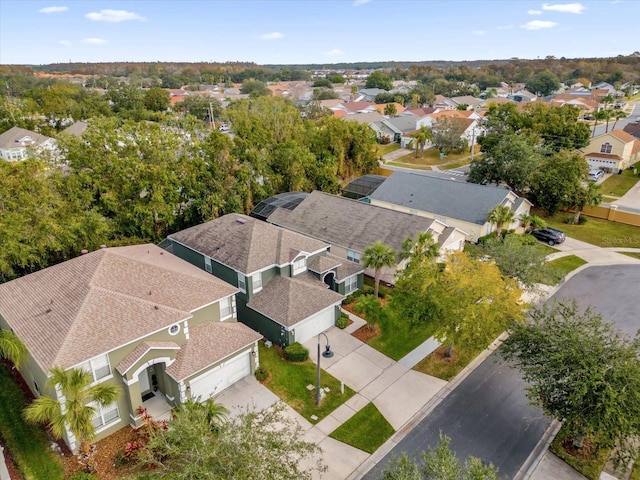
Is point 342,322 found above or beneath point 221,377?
beneath

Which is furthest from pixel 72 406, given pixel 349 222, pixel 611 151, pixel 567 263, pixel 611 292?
pixel 611 151

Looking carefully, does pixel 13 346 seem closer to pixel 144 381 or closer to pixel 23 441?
pixel 23 441

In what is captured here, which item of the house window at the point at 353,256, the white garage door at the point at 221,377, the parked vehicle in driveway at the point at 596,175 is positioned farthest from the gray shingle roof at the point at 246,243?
the parked vehicle in driveway at the point at 596,175

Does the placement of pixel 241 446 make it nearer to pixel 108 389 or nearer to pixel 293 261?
pixel 108 389

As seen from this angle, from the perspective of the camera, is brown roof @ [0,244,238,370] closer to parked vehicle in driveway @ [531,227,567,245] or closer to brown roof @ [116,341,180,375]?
brown roof @ [116,341,180,375]

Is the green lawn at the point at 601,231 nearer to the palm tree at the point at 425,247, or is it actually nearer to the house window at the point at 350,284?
the palm tree at the point at 425,247
